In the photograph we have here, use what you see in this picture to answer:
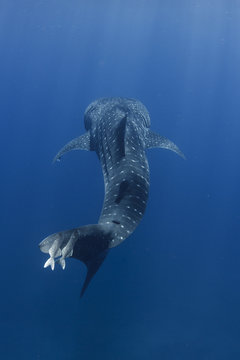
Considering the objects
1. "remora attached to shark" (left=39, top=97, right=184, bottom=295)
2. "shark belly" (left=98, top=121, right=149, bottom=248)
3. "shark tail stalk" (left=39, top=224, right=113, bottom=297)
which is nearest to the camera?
"shark tail stalk" (left=39, top=224, right=113, bottom=297)

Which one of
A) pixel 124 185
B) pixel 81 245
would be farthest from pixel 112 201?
pixel 81 245

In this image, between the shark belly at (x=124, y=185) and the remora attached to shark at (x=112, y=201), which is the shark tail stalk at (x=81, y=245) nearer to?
the remora attached to shark at (x=112, y=201)

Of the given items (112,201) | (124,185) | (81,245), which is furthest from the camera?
(124,185)

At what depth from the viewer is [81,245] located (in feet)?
16.0

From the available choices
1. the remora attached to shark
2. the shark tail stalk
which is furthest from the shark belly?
the shark tail stalk

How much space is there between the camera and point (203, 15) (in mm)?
51062

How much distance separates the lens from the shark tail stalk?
14.2 ft

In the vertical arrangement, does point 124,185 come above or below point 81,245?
above

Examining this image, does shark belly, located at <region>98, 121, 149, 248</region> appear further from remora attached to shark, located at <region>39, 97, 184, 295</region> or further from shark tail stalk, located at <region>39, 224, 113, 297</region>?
shark tail stalk, located at <region>39, 224, 113, 297</region>

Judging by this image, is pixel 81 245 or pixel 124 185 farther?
pixel 124 185

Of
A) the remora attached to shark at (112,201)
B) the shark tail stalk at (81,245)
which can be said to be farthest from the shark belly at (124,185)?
the shark tail stalk at (81,245)

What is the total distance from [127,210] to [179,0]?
1736 inches

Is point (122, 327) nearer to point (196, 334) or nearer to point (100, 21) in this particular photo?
point (196, 334)

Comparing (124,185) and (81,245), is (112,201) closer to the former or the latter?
(124,185)
